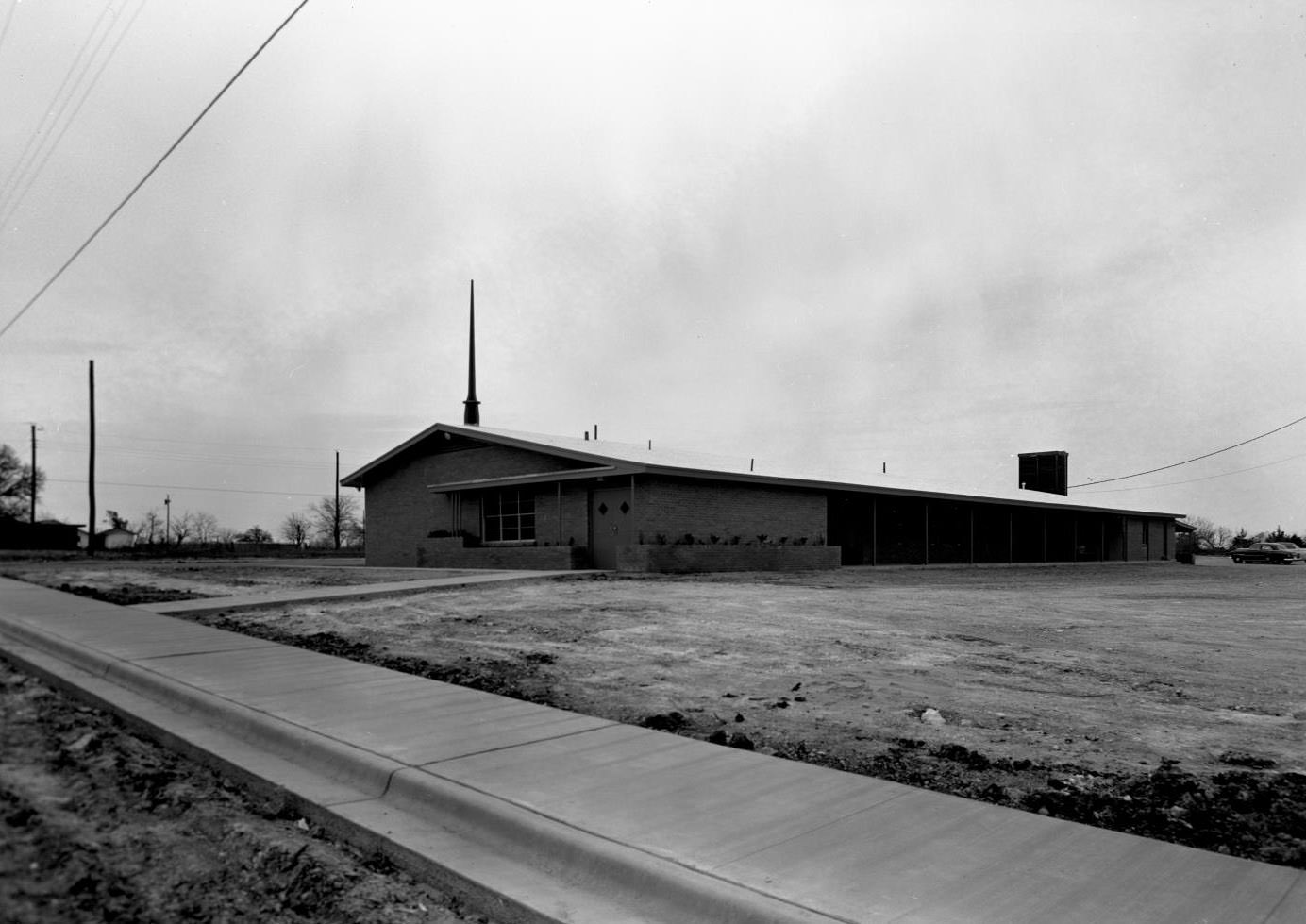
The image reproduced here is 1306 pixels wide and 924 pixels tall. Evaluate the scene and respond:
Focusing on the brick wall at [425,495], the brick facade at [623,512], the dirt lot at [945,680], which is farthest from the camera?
the brick wall at [425,495]

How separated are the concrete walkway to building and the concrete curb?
0.03 feet

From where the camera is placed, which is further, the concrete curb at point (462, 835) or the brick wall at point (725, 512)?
the brick wall at point (725, 512)

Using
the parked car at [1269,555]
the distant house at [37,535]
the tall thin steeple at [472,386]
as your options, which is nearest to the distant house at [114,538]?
the distant house at [37,535]

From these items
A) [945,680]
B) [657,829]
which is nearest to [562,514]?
[945,680]

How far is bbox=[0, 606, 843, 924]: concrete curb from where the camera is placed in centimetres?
375

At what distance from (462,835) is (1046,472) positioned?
59.1 metres

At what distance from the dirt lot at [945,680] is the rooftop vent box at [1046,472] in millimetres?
41183

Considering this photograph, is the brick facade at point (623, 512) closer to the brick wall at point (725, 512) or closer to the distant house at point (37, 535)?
the brick wall at point (725, 512)

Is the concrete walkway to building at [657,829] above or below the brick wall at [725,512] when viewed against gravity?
below

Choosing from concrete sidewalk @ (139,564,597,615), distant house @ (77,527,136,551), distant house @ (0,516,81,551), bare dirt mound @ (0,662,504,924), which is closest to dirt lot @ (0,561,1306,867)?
concrete sidewalk @ (139,564,597,615)

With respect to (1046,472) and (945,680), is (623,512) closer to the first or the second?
(945,680)

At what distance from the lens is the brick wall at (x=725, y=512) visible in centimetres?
2669

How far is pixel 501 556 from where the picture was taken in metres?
29.2

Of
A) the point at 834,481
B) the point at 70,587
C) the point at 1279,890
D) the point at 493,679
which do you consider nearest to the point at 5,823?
the point at 493,679
